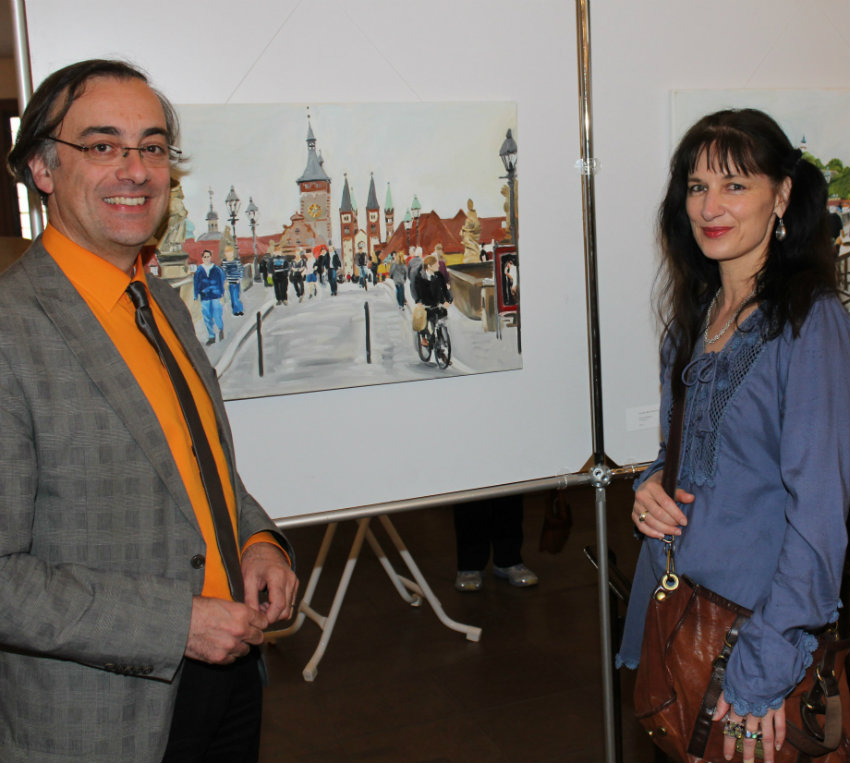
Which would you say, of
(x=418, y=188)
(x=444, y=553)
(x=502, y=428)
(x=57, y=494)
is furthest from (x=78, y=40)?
(x=444, y=553)

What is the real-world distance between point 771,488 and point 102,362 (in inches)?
46.0

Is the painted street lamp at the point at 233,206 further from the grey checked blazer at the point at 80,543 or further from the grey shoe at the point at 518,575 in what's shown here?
the grey shoe at the point at 518,575

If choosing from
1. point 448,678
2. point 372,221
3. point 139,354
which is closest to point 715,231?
point 372,221

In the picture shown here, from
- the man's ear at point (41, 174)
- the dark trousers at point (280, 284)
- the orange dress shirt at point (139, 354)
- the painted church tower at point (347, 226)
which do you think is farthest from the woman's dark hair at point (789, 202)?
the man's ear at point (41, 174)

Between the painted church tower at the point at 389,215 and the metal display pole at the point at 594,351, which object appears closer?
the painted church tower at the point at 389,215

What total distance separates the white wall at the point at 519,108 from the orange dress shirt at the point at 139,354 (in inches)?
16.5

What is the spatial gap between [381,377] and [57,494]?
2.79 feet

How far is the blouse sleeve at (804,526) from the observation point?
145 centimetres

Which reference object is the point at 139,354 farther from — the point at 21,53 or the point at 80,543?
the point at 21,53

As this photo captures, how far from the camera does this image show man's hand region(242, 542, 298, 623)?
156cm

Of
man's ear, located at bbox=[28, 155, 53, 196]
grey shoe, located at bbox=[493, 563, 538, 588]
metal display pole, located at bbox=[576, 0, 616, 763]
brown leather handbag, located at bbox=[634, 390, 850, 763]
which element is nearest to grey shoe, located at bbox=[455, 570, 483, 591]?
grey shoe, located at bbox=[493, 563, 538, 588]

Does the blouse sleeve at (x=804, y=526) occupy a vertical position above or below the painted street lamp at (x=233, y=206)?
below

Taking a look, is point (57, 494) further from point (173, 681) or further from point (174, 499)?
point (173, 681)

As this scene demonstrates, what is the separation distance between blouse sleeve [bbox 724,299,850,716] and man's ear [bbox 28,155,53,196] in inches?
51.3
